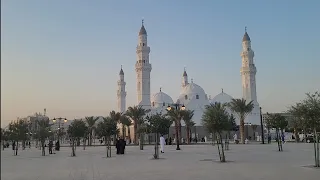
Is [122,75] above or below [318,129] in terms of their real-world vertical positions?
above

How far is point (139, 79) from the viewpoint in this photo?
81562 mm

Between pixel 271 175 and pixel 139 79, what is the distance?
69.9 m

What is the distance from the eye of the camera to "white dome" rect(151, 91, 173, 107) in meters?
93.0

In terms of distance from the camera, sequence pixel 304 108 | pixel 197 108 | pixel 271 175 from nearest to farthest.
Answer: pixel 271 175 < pixel 304 108 < pixel 197 108

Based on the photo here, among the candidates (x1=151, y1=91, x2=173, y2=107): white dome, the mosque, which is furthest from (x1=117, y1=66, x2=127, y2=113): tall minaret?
(x1=151, y1=91, x2=173, y2=107): white dome

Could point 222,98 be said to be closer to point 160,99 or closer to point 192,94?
point 192,94

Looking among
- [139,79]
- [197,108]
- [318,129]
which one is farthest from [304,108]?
[197,108]

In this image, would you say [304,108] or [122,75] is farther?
[122,75]

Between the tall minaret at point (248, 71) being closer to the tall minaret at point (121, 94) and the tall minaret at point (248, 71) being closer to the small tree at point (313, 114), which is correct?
the tall minaret at point (121, 94)

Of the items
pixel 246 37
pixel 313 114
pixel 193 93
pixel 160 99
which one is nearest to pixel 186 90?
pixel 193 93

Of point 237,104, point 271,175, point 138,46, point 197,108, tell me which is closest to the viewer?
point 271,175

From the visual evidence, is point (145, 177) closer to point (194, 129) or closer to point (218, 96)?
point (194, 129)

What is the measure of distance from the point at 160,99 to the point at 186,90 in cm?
761

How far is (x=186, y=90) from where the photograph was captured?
315 feet
